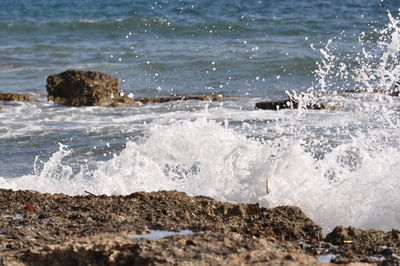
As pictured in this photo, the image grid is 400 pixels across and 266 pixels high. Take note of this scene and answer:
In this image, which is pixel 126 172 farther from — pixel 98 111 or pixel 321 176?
pixel 98 111

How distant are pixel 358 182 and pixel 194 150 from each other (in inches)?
57.7

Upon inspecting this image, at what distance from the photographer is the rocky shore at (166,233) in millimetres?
3623

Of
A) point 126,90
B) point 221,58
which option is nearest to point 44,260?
point 126,90

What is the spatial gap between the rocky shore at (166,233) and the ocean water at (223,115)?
0.77 m

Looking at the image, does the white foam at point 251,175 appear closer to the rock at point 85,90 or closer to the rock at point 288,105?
the rock at point 288,105

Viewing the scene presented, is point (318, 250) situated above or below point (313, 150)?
above

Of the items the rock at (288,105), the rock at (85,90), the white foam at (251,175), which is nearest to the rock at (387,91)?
the rock at (288,105)

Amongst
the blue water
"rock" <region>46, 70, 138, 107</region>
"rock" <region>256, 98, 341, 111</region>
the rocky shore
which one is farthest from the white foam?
the blue water

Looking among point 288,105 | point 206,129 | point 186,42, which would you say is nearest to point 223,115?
point 288,105

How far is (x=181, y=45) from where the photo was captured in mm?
19906

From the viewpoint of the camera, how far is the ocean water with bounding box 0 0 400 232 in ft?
19.3

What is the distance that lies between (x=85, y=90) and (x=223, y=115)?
219cm

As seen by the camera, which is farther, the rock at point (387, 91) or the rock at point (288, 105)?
the rock at point (387, 91)

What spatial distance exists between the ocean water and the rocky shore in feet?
2.51
